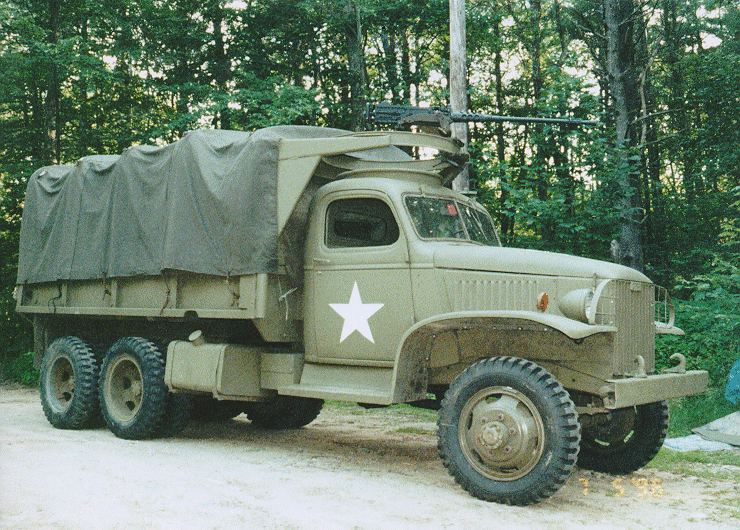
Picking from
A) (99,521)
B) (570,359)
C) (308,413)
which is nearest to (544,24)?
(308,413)

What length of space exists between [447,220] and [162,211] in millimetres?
3083

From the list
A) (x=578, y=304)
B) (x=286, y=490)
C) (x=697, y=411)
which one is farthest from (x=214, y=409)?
(x=697, y=411)

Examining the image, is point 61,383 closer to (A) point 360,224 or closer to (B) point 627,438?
(A) point 360,224

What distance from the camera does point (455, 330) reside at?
6238mm

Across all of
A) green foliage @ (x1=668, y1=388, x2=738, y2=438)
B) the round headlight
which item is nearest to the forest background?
green foliage @ (x1=668, y1=388, x2=738, y2=438)

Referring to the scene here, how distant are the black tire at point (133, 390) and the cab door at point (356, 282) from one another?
5.97ft

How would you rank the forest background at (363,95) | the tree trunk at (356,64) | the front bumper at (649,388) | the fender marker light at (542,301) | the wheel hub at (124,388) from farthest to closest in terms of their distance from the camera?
the tree trunk at (356,64) < the forest background at (363,95) < the wheel hub at (124,388) < the fender marker light at (542,301) < the front bumper at (649,388)

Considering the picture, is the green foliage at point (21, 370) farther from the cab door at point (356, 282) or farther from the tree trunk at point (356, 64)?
the cab door at point (356, 282)

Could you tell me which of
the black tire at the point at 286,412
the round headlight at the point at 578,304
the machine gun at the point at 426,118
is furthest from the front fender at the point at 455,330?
the black tire at the point at 286,412

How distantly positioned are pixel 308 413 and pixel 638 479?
3924 mm

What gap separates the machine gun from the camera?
766cm

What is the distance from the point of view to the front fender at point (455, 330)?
5.30m

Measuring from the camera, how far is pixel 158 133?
53.2 ft

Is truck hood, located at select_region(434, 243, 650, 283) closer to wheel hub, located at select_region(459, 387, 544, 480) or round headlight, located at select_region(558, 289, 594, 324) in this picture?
→ round headlight, located at select_region(558, 289, 594, 324)
